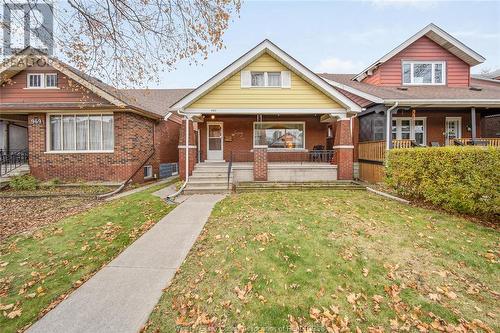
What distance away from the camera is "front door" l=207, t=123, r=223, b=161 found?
14.7 m

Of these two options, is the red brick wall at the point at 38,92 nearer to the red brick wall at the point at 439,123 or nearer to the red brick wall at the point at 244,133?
the red brick wall at the point at 244,133

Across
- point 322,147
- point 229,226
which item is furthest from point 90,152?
point 322,147

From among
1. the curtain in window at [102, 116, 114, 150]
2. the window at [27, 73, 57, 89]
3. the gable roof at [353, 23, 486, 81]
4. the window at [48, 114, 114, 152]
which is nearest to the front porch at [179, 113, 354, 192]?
the curtain in window at [102, 116, 114, 150]

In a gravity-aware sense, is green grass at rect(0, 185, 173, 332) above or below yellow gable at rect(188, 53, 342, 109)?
below

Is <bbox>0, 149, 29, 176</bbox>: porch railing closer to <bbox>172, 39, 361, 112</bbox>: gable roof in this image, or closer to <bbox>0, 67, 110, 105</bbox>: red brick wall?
<bbox>0, 67, 110, 105</bbox>: red brick wall

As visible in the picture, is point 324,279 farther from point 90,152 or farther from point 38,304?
point 90,152

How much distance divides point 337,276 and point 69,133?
45.6 ft

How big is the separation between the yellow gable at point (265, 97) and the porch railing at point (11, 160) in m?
10.7

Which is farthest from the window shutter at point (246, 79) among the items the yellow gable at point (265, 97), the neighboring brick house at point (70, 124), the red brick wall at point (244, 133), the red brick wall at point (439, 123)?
→ the red brick wall at point (439, 123)

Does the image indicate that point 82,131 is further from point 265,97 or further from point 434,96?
point 434,96

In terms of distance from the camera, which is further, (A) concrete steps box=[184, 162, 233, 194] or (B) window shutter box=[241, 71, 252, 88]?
(B) window shutter box=[241, 71, 252, 88]

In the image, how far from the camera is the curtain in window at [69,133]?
1227cm

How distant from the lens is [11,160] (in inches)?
527

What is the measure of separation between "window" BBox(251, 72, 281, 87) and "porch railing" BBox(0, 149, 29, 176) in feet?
41.7
